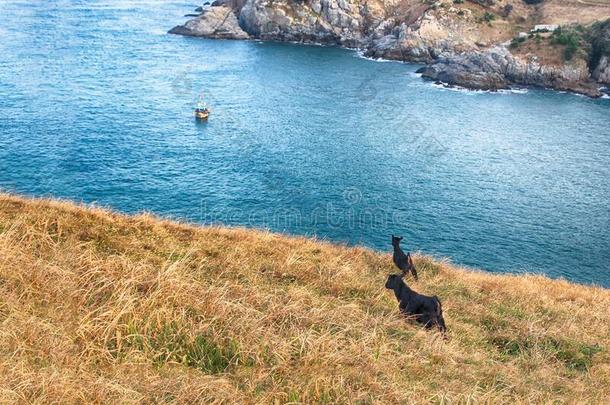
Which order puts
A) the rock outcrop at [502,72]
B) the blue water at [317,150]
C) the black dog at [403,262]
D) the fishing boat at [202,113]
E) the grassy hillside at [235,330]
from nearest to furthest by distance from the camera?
the grassy hillside at [235,330] → the black dog at [403,262] → the blue water at [317,150] → the fishing boat at [202,113] → the rock outcrop at [502,72]

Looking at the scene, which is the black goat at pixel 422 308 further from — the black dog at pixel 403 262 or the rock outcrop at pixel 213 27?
the rock outcrop at pixel 213 27

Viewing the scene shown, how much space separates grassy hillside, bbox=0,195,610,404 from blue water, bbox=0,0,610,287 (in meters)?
23.1

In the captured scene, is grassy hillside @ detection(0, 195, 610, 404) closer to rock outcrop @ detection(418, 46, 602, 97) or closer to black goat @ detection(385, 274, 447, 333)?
black goat @ detection(385, 274, 447, 333)

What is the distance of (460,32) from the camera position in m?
123

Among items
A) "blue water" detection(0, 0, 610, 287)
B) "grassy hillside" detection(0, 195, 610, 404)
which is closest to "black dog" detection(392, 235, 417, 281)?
"grassy hillside" detection(0, 195, 610, 404)

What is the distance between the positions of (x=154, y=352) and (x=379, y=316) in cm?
515

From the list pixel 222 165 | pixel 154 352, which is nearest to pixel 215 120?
pixel 222 165

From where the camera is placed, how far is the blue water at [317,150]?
173 ft

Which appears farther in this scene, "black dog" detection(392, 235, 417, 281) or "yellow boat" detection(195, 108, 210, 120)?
"yellow boat" detection(195, 108, 210, 120)

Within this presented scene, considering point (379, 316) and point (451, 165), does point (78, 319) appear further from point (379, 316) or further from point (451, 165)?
point (451, 165)

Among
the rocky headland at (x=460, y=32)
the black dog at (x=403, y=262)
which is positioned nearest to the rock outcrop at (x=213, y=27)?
the rocky headland at (x=460, y=32)

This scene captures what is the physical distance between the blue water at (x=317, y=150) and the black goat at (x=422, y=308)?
24377mm

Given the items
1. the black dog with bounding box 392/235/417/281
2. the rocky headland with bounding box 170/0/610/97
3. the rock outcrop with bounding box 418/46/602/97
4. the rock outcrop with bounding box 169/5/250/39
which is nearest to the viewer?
the black dog with bounding box 392/235/417/281

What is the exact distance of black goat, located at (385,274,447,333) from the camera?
12453 mm
